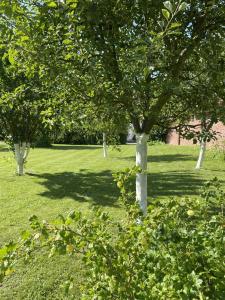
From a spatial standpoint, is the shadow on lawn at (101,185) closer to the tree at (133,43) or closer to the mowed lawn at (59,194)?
the mowed lawn at (59,194)

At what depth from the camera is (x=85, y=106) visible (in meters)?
4.54

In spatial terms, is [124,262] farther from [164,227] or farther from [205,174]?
[205,174]

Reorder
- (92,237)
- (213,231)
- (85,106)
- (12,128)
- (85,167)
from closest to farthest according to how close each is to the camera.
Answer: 1. (92,237)
2. (213,231)
3. (85,106)
4. (12,128)
5. (85,167)

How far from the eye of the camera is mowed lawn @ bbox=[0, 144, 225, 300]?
16.7ft

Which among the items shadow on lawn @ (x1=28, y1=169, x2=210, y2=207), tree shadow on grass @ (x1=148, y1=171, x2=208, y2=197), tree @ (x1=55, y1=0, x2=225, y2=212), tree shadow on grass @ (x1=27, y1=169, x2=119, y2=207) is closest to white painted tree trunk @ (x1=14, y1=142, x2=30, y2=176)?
tree shadow on grass @ (x1=27, y1=169, x2=119, y2=207)

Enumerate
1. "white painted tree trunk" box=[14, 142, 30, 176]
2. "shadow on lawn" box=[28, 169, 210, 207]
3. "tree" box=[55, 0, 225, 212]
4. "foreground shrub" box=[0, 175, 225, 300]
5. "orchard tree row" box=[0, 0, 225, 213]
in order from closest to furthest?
"foreground shrub" box=[0, 175, 225, 300], "orchard tree row" box=[0, 0, 225, 213], "tree" box=[55, 0, 225, 212], "shadow on lawn" box=[28, 169, 210, 207], "white painted tree trunk" box=[14, 142, 30, 176]

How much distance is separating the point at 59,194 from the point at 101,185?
2.01 m

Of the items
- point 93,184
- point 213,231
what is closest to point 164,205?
point 213,231

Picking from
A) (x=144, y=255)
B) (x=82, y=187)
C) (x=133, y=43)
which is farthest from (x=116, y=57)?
(x=82, y=187)

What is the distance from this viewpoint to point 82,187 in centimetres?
1222

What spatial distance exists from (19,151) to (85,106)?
10.3 m

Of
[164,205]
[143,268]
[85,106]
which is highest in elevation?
[85,106]

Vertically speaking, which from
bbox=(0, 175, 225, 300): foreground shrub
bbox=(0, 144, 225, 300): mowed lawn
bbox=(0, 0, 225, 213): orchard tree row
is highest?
bbox=(0, 0, 225, 213): orchard tree row

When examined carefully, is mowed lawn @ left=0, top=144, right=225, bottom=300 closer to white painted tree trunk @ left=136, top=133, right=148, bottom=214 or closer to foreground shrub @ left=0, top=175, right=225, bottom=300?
foreground shrub @ left=0, top=175, right=225, bottom=300
